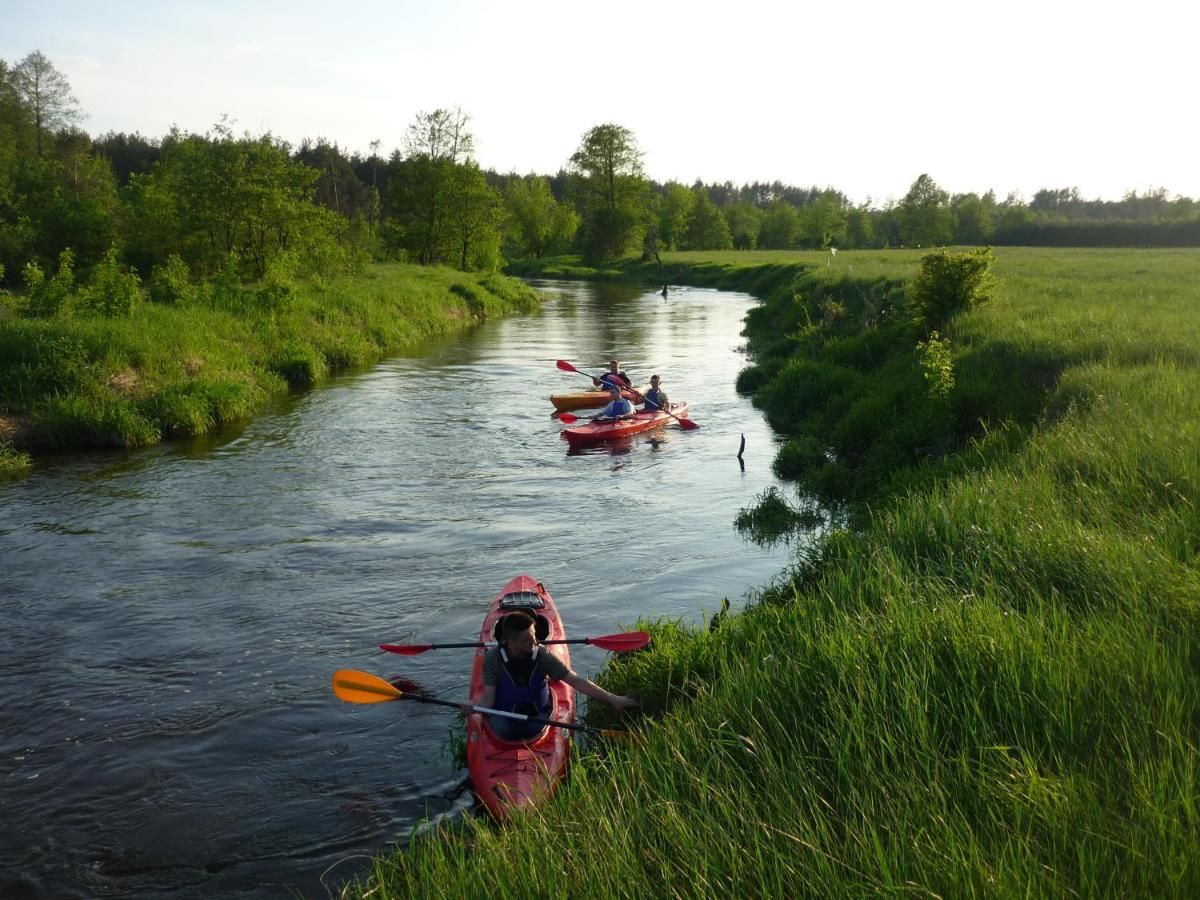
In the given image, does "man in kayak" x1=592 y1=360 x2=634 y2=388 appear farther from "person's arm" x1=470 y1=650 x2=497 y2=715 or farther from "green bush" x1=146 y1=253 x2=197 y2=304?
"person's arm" x1=470 y1=650 x2=497 y2=715

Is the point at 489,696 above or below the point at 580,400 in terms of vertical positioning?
below

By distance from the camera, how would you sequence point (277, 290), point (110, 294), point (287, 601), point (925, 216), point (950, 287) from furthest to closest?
point (925, 216), point (277, 290), point (110, 294), point (950, 287), point (287, 601)

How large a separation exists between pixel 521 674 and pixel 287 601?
11.7 ft

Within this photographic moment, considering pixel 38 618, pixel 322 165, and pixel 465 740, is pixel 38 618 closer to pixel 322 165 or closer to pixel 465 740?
pixel 465 740

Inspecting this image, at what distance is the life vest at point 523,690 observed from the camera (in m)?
5.88

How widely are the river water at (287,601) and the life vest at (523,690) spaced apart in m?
0.59

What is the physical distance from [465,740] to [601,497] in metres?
6.20

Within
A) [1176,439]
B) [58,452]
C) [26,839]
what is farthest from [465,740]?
[58,452]

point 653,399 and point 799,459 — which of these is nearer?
point 799,459

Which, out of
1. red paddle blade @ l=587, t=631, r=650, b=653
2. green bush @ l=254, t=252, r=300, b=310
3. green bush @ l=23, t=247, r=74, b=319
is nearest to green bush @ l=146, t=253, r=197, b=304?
green bush @ l=254, t=252, r=300, b=310

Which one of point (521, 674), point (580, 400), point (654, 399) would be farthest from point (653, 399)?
point (521, 674)

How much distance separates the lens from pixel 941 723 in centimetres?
352

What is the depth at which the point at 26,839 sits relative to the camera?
16.8ft

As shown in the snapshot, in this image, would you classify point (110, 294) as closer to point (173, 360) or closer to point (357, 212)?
point (173, 360)
